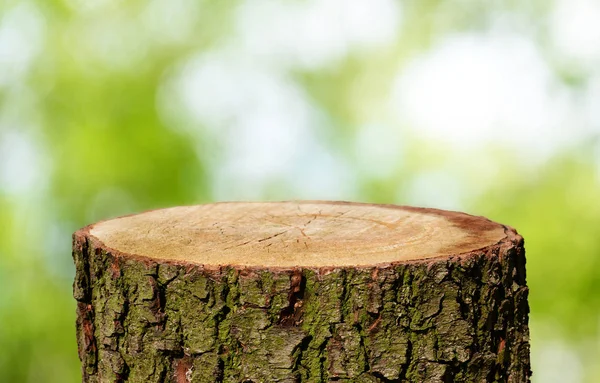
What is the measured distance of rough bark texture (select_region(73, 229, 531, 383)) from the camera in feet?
5.13

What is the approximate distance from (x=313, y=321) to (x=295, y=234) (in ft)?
1.19

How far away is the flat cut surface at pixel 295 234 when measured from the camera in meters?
1.66

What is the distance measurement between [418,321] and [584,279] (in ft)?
9.50

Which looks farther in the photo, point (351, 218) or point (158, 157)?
point (158, 157)

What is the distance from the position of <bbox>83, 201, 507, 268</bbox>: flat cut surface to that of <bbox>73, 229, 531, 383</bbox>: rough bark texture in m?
0.04

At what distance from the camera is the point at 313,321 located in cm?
157

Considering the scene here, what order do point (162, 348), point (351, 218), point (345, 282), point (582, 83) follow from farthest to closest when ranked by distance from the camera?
1. point (582, 83)
2. point (351, 218)
3. point (162, 348)
4. point (345, 282)

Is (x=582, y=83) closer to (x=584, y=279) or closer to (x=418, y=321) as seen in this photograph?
(x=584, y=279)

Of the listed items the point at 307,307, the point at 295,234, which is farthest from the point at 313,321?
the point at 295,234

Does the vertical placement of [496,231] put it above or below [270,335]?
above

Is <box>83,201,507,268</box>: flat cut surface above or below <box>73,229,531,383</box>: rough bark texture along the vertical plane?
above

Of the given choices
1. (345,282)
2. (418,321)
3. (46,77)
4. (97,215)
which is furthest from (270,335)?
(46,77)

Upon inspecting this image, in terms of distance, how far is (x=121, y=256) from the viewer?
5.63ft

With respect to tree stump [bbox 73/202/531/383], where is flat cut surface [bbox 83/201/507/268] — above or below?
above
